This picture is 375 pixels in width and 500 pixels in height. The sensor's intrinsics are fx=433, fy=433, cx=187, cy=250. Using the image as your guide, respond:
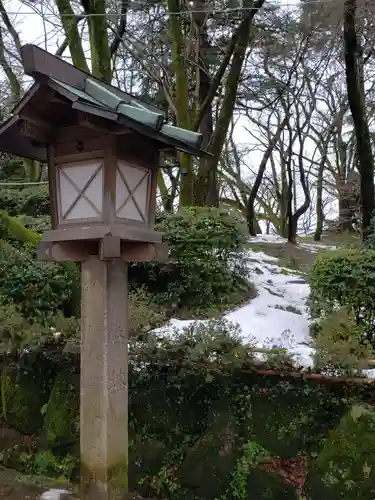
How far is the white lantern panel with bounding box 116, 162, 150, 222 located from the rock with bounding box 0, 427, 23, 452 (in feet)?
9.35

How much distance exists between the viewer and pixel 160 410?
3.80 metres

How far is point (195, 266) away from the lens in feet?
18.2

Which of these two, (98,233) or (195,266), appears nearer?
(98,233)

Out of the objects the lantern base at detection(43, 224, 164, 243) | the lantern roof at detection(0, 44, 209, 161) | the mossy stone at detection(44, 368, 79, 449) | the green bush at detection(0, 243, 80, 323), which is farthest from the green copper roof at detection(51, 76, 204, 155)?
the green bush at detection(0, 243, 80, 323)

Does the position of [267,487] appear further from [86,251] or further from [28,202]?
[28,202]

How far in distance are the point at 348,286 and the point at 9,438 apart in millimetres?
3747

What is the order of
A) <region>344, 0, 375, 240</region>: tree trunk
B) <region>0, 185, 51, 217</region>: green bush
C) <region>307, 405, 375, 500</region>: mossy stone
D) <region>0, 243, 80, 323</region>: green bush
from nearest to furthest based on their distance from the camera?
<region>307, 405, 375, 500</region>: mossy stone → <region>0, 243, 80, 323</region>: green bush → <region>344, 0, 375, 240</region>: tree trunk → <region>0, 185, 51, 217</region>: green bush

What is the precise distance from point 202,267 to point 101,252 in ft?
10.2

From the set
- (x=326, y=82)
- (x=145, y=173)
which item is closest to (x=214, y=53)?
(x=326, y=82)

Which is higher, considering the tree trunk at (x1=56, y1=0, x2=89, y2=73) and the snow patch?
the tree trunk at (x1=56, y1=0, x2=89, y2=73)

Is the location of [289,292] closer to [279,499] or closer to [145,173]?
[279,499]

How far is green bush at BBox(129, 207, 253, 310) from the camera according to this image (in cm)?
557

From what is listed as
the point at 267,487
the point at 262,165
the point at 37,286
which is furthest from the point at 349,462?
the point at 262,165

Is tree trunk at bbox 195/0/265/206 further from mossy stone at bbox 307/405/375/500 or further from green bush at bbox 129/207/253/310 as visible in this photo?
mossy stone at bbox 307/405/375/500
